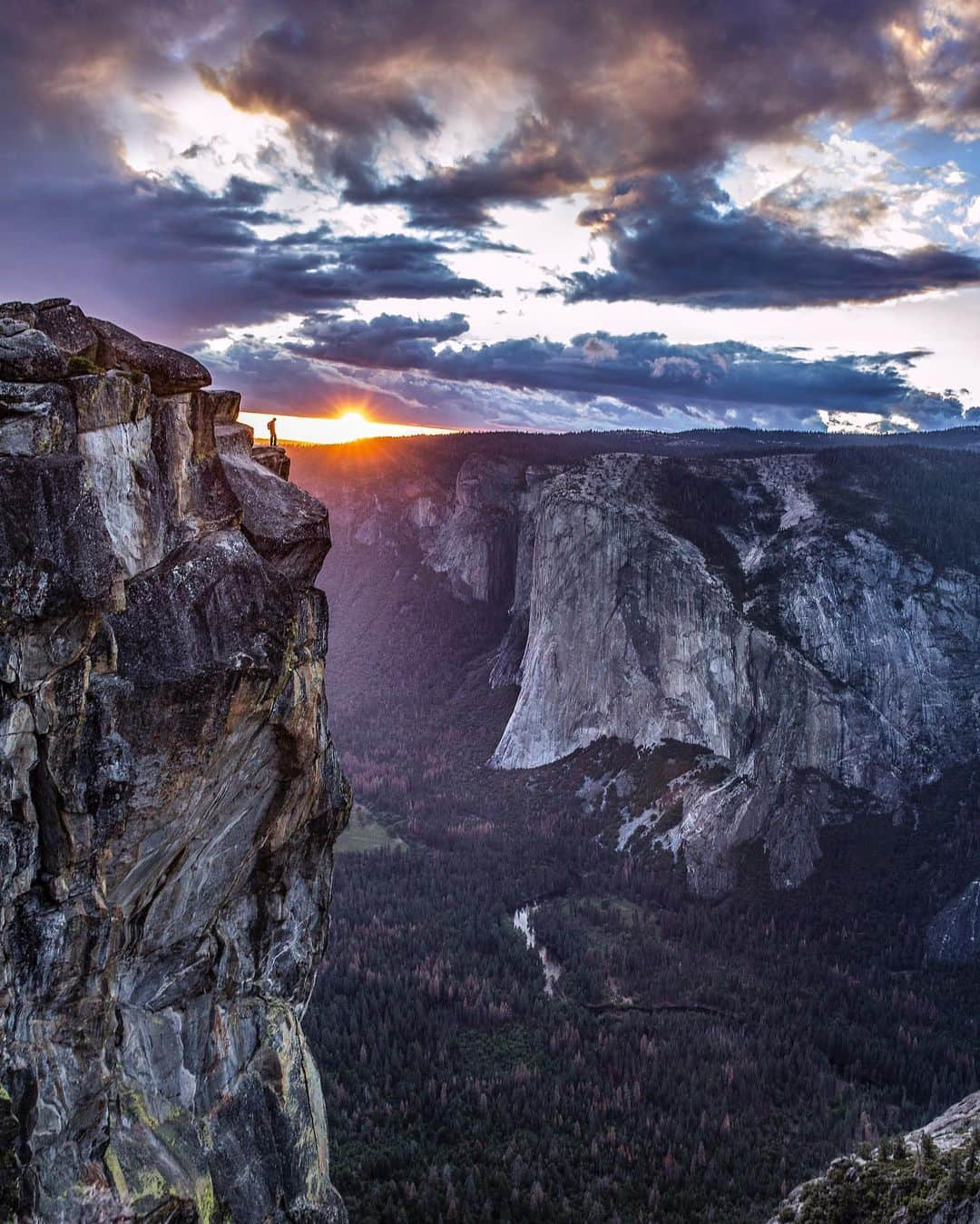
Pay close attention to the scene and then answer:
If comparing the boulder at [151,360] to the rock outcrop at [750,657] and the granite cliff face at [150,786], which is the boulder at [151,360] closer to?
the granite cliff face at [150,786]

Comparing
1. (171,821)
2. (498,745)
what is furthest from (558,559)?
(171,821)

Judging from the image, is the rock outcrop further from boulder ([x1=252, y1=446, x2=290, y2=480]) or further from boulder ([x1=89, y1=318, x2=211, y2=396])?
boulder ([x1=89, y1=318, x2=211, y2=396])

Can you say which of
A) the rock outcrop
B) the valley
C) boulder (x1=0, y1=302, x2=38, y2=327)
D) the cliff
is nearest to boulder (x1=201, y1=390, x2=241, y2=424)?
boulder (x1=0, y1=302, x2=38, y2=327)

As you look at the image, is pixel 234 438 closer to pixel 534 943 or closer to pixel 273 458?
pixel 273 458

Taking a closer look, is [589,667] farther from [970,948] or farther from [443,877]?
[970,948]

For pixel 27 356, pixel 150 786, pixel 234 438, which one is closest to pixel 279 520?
pixel 234 438

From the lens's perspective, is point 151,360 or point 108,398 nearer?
point 108,398

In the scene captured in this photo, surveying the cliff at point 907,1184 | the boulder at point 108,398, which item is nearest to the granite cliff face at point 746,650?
the cliff at point 907,1184
